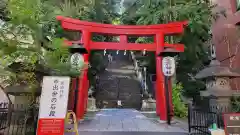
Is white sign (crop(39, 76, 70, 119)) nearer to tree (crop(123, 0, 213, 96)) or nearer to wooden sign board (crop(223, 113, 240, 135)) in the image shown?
wooden sign board (crop(223, 113, 240, 135))

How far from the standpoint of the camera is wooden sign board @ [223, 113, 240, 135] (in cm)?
536

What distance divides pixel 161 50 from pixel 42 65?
6858mm

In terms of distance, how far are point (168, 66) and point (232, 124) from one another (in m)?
5.36

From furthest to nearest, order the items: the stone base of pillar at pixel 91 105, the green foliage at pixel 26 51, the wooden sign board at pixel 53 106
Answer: the stone base of pillar at pixel 91 105, the green foliage at pixel 26 51, the wooden sign board at pixel 53 106

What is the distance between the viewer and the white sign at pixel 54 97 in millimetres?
4621

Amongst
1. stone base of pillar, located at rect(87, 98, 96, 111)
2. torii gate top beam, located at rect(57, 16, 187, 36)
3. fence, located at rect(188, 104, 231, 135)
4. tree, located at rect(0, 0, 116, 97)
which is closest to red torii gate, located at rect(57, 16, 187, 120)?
torii gate top beam, located at rect(57, 16, 187, 36)

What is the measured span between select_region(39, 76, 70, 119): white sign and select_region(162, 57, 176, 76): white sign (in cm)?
661

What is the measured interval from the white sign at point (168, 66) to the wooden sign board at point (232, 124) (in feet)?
16.9

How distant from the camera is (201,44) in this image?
14438mm

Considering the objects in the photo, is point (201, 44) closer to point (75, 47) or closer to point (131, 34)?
point (131, 34)

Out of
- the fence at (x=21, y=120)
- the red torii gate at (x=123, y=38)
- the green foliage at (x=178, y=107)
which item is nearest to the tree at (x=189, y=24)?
the red torii gate at (x=123, y=38)

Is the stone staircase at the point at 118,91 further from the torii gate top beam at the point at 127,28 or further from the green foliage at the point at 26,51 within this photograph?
the green foliage at the point at 26,51

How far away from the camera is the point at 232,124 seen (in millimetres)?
5414

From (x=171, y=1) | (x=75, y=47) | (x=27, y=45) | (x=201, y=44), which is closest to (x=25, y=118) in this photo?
(x=27, y=45)
